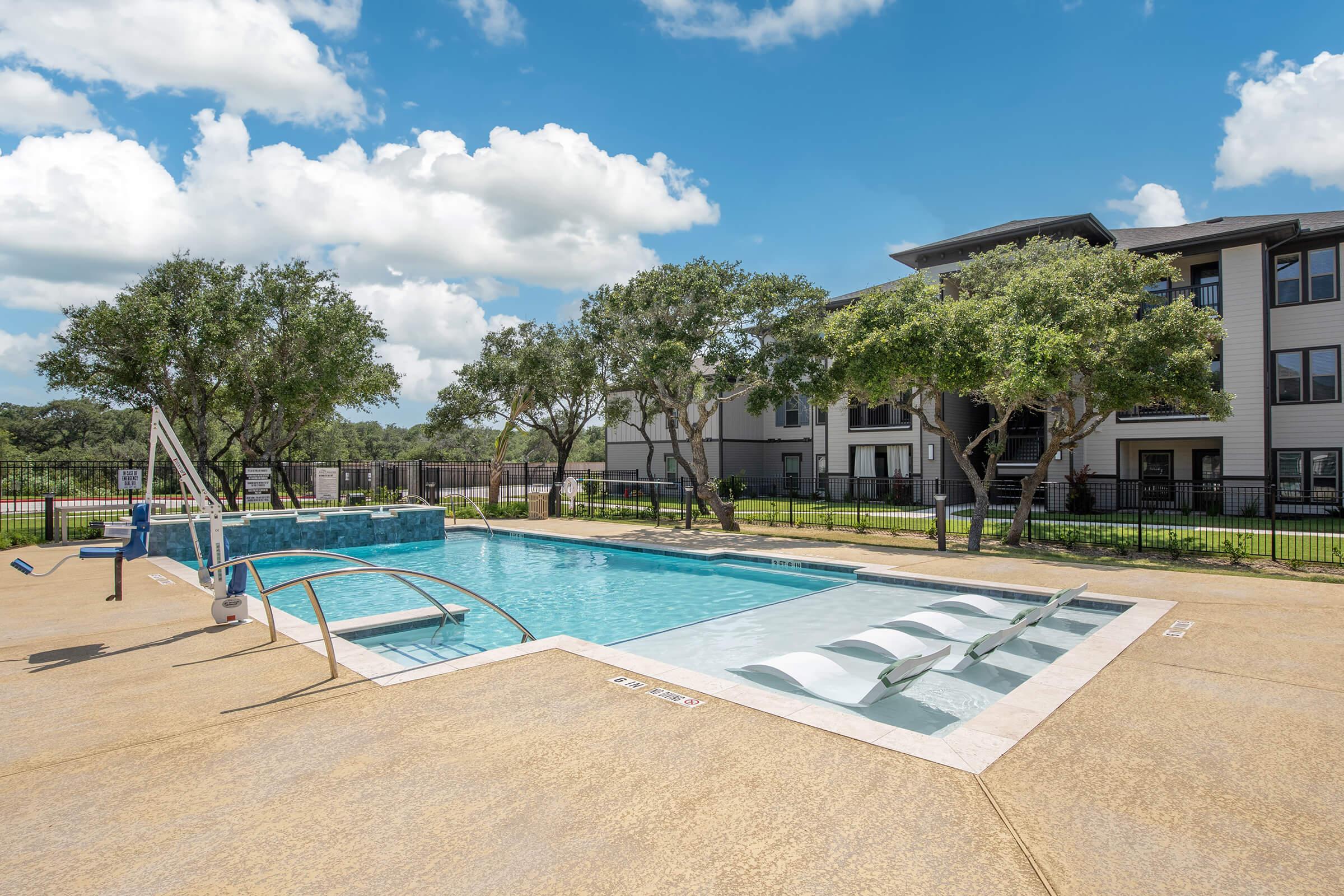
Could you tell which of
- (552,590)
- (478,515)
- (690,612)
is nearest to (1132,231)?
(690,612)

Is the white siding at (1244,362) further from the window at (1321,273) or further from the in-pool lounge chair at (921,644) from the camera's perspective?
the in-pool lounge chair at (921,644)

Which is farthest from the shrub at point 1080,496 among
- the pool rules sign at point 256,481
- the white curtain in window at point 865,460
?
the pool rules sign at point 256,481

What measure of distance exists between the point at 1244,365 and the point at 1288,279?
3405 millimetres

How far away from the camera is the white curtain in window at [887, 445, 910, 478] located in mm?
26672

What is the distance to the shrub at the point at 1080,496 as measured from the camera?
21.7 metres

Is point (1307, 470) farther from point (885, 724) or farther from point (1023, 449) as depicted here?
point (885, 724)

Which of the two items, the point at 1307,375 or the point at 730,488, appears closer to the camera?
the point at 1307,375

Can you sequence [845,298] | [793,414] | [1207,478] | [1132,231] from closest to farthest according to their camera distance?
[1207,478], [1132,231], [845,298], [793,414]

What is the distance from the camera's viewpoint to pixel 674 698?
190 inches

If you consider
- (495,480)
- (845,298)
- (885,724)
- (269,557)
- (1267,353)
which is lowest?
(885,724)

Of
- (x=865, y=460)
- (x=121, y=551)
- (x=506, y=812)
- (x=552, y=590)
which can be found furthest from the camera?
(x=865, y=460)

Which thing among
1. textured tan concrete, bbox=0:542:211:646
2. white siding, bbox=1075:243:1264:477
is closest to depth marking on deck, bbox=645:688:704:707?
textured tan concrete, bbox=0:542:211:646

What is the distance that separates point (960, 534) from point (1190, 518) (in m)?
7.47

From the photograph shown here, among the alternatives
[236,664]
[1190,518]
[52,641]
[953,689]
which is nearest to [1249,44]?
[1190,518]
